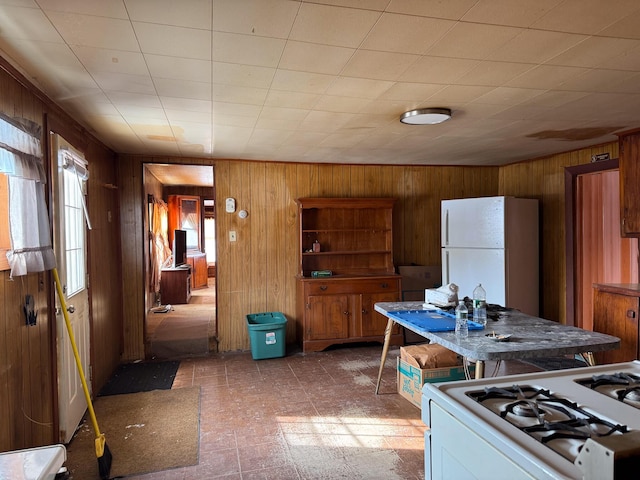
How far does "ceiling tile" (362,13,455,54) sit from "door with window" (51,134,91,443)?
208 centimetres

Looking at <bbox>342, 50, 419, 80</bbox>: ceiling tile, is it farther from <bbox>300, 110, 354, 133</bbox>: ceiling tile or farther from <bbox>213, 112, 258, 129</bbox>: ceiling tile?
<bbox>213, 112, 258, 129</bbox>: ceiling tile

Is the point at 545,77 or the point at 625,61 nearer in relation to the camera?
the point at 625,61

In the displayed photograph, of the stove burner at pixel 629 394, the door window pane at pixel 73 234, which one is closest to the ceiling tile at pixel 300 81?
the door window pane at pixel 73 234

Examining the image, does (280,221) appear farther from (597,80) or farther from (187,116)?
(597,80)

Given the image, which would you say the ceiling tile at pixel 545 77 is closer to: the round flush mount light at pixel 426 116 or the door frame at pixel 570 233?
A: the round flush mount light at pixel 426 116

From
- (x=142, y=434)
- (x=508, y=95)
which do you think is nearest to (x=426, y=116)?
(x=508, y=95)

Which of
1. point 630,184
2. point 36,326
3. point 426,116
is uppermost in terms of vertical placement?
point 426,116

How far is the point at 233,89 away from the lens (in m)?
2.34

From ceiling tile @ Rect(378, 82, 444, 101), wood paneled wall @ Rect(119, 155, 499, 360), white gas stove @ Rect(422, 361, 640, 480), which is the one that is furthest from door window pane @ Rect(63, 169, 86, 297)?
white gas stove @ Rect(422, 361, 640, 480)

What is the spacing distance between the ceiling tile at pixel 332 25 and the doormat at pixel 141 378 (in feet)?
10.5

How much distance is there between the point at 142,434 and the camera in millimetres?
2781

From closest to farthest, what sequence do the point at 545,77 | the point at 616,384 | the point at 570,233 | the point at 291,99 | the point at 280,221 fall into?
the point at 616,384 → the point at 545,77 → the point at 291,99 → the point at 570,233 → the point at 280,221

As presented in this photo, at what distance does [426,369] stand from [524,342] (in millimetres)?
1073

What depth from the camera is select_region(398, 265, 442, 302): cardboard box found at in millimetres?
4994
